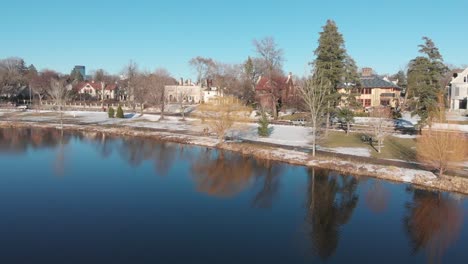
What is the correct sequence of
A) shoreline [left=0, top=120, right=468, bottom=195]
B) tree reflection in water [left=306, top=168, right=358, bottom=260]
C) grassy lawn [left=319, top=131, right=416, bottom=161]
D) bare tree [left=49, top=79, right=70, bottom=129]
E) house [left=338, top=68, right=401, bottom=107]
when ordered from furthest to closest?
house [left=338, top=68, right=401, bottom=107] → bare tree [left=49, top=79, right=70, bottom=129] → grassy lawn [left=319, top=131, right=416, bottom=161] → shoreline [left=0, top=120, right=468, bottom=195] → tree reflection in water [left=306, top=168, right=358, bottom=260]

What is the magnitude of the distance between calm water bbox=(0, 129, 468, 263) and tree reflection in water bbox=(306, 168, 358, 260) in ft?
0.20

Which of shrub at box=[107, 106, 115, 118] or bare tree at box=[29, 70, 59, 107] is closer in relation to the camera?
shrub at box=[107, 106, 115, 118]

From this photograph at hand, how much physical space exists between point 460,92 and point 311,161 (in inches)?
1821

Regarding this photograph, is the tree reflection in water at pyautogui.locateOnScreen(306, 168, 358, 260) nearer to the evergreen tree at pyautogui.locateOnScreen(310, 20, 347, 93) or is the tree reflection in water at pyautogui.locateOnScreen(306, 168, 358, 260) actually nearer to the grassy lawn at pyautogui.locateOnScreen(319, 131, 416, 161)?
the grassy lawn at pyautogui.locateOnScreen(319, 131, 416, 161)

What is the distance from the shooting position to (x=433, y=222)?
18.8 metres

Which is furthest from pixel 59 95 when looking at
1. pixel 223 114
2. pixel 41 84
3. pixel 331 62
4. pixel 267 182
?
pixel 267 182

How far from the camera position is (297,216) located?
19.4 m

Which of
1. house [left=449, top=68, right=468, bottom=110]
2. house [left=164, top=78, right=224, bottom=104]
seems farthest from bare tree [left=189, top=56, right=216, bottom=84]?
house [left=449, top=68, right=468, bottom=110]

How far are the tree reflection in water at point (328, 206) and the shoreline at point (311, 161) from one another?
1462mm

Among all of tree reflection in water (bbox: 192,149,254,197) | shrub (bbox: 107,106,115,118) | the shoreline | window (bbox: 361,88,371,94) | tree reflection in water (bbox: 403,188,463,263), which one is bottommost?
tree reflection in water (bbox: 403,188,463,263)

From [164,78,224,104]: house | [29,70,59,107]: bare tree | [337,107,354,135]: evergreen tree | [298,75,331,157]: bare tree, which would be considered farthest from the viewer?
[164,78,224,104]: house

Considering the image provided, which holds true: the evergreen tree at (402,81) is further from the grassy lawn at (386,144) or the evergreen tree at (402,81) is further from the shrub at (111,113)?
the shrub at (111,113)

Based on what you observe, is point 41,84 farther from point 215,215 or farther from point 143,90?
point 215,215

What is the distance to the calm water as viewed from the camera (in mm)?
15102
